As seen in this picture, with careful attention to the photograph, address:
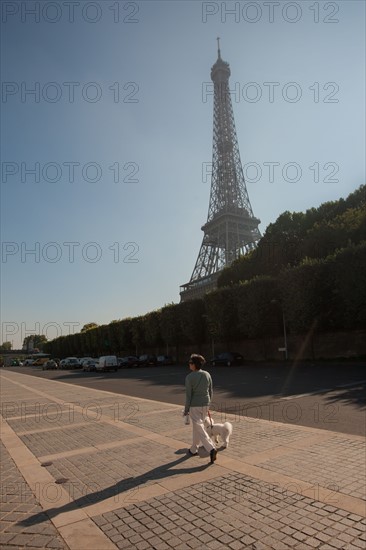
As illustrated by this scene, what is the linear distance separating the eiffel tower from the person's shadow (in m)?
81.5

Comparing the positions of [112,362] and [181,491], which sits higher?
[181,491]

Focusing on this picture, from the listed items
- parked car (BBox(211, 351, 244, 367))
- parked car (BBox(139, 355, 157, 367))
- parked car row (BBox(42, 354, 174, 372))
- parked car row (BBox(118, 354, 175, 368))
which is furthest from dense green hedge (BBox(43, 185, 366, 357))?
parked car (BBox(139, 355, 157, 367))

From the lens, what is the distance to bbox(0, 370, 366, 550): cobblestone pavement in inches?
164

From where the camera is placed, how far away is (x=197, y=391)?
7.04 m

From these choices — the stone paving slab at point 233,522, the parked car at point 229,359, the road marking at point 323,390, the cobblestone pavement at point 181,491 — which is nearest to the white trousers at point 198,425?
the cobblestone pavement at point 181,491

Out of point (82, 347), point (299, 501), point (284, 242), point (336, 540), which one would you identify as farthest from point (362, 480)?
point (82, 347)

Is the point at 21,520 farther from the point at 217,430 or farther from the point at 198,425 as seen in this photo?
the point at 217,430

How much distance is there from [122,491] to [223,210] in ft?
283

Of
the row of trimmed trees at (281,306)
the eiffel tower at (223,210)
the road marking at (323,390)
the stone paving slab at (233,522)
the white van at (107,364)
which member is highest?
the eiffel tower at (223,210)

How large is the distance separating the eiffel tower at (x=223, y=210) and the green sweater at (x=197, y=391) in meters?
80.6

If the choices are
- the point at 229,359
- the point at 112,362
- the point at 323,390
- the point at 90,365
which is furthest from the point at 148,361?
the point at 323,390

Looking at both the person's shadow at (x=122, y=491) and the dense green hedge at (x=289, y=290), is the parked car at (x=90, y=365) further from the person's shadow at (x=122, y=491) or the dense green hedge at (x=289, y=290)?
the person's shadow at (x=122, y=491)

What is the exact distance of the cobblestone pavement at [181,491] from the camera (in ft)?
13.7

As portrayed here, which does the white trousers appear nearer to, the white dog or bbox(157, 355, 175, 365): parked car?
the white dog
